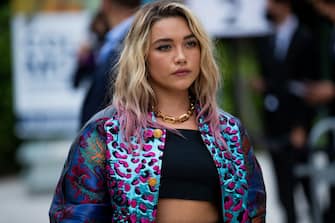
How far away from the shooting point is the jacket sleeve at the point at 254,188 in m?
2.58

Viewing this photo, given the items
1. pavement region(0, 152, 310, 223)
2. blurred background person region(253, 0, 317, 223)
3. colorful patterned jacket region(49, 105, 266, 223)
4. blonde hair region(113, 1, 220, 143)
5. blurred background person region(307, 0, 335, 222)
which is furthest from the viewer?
pavement region(0, 152, 310, 223)

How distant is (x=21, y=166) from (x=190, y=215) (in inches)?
344

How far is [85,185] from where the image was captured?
2.45 m

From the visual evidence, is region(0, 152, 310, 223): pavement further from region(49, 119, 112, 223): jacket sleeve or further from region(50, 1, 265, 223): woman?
region(49, 119, 112, 223): jacket sleeve

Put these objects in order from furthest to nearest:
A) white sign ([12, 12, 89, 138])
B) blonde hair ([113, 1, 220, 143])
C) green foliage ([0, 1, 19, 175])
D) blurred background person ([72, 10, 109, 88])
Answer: green foliage ([0, 1, 19, 175]) < white sign ([12, 12, 89, 138]) < blurred background person ([72, 10, 109, 88]) < blonde hair ([113, 1, 220, 143])

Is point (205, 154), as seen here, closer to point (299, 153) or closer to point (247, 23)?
point (247, 23)

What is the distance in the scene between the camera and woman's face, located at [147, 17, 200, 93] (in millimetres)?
2564

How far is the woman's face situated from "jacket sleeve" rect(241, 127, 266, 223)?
0.27 metres

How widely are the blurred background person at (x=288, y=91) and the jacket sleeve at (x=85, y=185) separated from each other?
3.56m

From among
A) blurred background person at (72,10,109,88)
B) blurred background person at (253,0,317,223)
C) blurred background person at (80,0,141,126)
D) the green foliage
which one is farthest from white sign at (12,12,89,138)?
blurred background person at (80,0,141,126)

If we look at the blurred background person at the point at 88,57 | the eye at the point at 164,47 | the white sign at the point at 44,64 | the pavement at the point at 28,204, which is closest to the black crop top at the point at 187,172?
the eye at the point at 164,47

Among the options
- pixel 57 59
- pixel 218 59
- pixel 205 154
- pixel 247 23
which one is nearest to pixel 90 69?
pixel 247 23

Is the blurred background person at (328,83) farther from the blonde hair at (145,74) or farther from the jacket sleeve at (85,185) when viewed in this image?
the jacket sleeve at (85,185)

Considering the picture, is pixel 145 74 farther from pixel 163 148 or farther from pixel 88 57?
pixel 88 57
